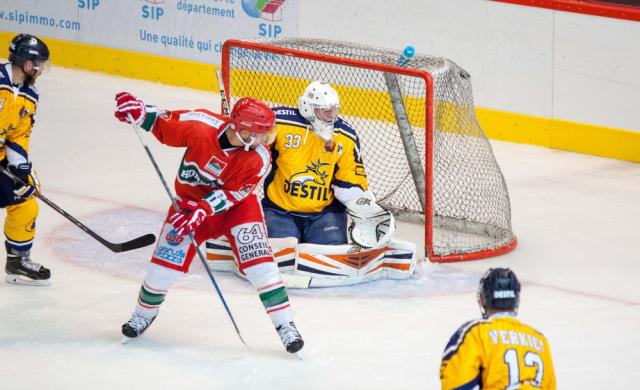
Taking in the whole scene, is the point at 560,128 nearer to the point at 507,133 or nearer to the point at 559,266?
the point at 507,133

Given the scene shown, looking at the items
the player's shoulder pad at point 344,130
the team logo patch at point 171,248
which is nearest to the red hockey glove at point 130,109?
the team logo patch at point 171,248

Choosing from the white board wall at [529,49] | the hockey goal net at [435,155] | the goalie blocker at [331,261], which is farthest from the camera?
the white board wall at [529,49]

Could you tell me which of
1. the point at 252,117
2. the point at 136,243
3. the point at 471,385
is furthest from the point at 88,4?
the point at 471,385

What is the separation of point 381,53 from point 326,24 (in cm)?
266

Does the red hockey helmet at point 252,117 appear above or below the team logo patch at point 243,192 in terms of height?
above

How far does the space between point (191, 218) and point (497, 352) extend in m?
1.78

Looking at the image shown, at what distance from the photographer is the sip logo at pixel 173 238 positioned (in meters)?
5.19

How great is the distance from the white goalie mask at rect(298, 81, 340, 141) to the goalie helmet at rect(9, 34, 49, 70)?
1.23m

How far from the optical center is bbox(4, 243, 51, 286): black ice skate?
20.1 ft

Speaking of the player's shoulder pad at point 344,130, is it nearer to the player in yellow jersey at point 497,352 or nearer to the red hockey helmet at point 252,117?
the red hockey helmet at point 252,117

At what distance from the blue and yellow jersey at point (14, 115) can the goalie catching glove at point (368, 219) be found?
154cm

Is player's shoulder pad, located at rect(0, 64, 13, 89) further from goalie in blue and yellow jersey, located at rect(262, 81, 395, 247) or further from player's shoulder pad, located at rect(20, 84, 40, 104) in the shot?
goalie in blue and yellow jersey, located at rect(262, 81, 395, 247)

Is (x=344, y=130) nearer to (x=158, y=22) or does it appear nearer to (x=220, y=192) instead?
(x=220, y=192)

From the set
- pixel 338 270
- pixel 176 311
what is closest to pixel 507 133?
pixel 338 270
